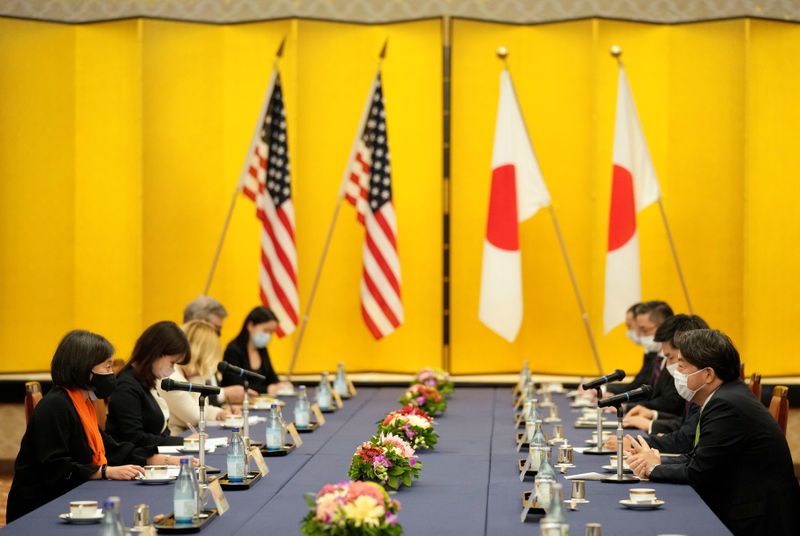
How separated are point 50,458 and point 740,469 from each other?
2.58 meters

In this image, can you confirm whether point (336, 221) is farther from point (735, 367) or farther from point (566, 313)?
point (735, 367)

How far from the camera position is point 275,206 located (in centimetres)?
997

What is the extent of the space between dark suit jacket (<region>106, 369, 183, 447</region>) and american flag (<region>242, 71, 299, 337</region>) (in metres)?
4.10

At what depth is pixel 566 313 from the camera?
34.6 ft

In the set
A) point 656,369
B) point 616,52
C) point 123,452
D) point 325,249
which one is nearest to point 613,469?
point 123,452

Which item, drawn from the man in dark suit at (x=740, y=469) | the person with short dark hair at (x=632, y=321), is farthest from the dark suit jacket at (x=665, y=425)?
the person with short dark hair at (x=632, y=321)

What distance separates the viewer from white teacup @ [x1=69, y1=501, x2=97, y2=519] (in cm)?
383

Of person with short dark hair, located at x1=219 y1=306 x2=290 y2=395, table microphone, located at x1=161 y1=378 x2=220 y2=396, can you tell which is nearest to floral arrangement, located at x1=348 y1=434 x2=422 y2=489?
table microphone, located at x1=161 y1=378 x2=220 y2=396

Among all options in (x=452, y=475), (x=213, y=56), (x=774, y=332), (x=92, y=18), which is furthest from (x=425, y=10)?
(x=452, y=475)

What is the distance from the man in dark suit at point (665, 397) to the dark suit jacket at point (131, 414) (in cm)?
239

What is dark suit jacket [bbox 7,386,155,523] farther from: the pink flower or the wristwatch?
the wristwatch

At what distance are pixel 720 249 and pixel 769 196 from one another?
0.58 metres

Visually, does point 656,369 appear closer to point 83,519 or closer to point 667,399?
point 667,399

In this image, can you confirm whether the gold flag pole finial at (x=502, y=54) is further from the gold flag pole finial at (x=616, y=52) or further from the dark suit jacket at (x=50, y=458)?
the dark suit jacket at (x=50, y=458)
